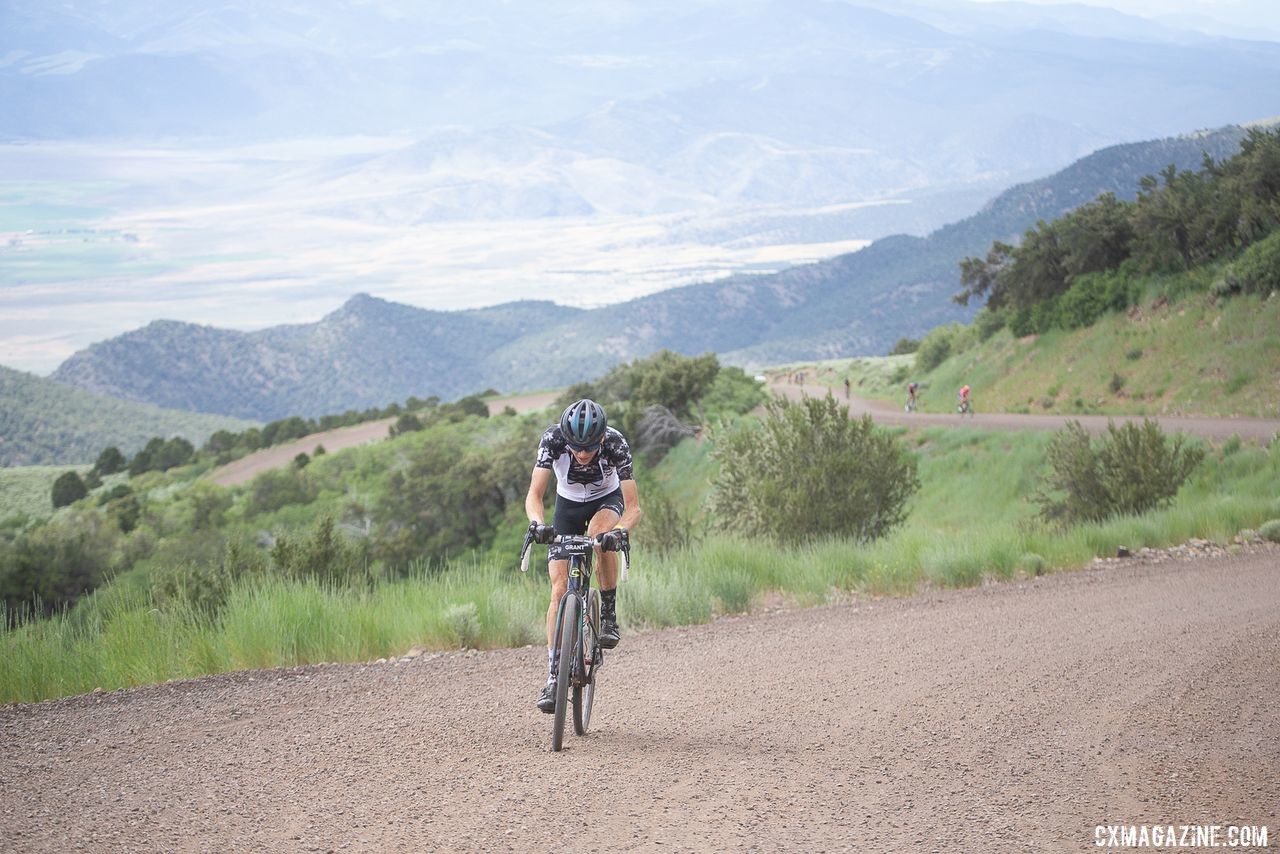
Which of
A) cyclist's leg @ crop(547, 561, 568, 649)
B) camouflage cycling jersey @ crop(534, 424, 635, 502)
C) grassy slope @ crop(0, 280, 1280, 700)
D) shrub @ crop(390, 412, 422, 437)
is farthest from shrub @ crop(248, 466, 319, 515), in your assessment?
cyclist's leg @ crop(547, 561, 568, 649)

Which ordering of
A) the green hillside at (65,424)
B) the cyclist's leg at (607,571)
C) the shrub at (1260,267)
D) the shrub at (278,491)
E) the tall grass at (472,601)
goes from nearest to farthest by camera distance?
the cyclist's leg at (607,571) → the tall grass at (472,601) → the shrub at (1260,267) → the shrub at (278,491) → the green hillside at (65,424)

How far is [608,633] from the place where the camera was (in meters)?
7.81

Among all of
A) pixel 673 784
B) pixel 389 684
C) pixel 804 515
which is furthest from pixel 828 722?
pixel 804 515

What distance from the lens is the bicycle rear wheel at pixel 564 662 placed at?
714 centimetres

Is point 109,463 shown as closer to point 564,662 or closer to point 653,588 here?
point 653,588

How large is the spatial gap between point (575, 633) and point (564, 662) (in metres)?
0.24

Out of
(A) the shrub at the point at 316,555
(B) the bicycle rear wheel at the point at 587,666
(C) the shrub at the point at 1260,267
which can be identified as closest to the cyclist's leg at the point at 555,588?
(B) the bicycle rear wheel at the point at 587,666

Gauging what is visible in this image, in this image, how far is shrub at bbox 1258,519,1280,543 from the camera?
17.1 meters

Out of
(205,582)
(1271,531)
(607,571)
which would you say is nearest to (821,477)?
(1271,531)

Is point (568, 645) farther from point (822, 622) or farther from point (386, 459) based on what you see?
point (386, 459)

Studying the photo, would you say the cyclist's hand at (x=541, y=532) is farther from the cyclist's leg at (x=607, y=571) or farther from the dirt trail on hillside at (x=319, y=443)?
the dirt trail on hillside at (x=319, y=443)

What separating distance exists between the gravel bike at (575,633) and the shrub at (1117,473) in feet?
46.8

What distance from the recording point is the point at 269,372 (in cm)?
14975

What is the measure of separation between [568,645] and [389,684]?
2843 mm
